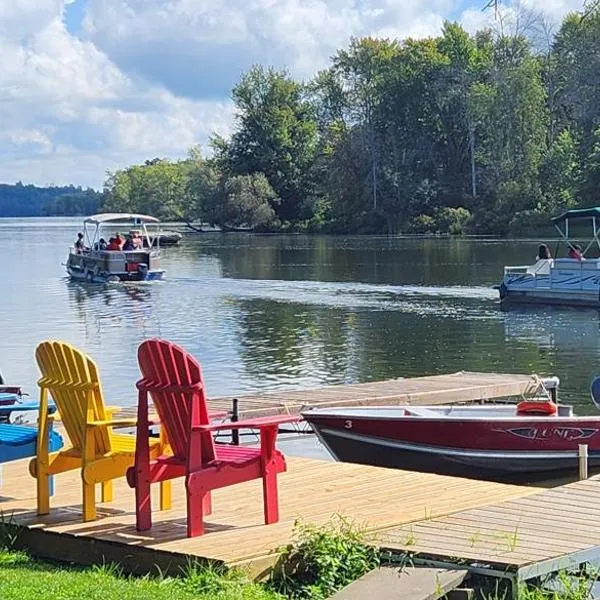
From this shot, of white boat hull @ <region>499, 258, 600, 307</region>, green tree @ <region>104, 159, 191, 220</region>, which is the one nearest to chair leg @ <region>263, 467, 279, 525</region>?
white boat hull @ <region>499, 258, 600, 307</region>

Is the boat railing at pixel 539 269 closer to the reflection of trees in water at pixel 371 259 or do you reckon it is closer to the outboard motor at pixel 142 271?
the reflection of trees in water at pixel 371 259

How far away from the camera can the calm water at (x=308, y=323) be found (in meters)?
25.3

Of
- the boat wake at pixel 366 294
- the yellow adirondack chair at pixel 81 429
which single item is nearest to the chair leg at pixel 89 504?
the yellow adirondack chair at pixel 81 429

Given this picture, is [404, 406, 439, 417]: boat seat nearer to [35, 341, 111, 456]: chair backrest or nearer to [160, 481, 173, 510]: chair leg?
[160, 481, 173, 510]: chair leg

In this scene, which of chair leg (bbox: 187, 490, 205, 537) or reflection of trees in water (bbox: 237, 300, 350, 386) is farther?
reflection of trees in water (bbox: 237, 300, 350, 386)

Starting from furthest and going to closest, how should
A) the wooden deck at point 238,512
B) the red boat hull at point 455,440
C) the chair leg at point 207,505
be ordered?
the red boat hull at point 455,440, the chair leg at point 207,505, the wooden deck at point 238,512

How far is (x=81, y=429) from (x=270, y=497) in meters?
1.34

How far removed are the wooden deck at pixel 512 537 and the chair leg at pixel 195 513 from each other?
1.12 meters

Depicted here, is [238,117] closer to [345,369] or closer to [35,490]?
[345,369]

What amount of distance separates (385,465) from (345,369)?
11905 millimetres

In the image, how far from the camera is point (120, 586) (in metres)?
6.30

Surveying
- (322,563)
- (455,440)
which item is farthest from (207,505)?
(455,440)

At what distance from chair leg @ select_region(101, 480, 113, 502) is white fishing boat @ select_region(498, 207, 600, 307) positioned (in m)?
29.2

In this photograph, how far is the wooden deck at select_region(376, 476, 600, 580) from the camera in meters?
6.60
